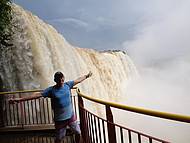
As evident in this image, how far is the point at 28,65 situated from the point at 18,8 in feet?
9.48

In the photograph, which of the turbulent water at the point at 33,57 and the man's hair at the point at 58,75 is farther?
the turbulent water at the point at 33,57

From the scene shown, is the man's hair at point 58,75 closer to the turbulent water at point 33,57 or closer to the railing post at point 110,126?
the railing post at point 110,126

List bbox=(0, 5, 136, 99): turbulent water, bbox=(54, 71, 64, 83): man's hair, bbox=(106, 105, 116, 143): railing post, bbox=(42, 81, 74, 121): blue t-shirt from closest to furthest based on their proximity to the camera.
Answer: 1. bbox=(106, 105, 116, 143): railing post
2. bbox=(54, 71, 64, 83): man's hair
3. bbox=(42, 81, 74, 121): blue t-shirt
4. bbox=(0, 5, 136, 99): turbulent water

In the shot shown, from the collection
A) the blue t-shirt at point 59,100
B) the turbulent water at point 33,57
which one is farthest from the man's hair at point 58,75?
the turbulent water at point 33,57

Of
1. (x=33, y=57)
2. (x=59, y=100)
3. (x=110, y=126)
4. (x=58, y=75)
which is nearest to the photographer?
(x=110, y=126)

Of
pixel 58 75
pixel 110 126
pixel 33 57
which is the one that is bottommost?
pixel 110 126

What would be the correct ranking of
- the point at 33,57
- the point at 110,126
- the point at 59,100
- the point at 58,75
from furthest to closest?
the point at 33,57 < the point at 59,100 < the point at 58,75 < the point at 110,126

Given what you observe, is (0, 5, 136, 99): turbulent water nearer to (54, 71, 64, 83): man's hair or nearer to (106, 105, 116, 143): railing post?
(54, 71, 64, 83): man's hair

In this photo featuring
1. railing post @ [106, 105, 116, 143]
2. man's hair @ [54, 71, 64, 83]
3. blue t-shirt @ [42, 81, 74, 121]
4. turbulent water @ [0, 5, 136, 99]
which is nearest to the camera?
railing post @ [106, 105, 116, 143]

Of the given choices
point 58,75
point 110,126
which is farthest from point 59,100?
point 110,126

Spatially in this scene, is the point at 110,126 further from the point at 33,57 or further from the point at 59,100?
the point at 33,57

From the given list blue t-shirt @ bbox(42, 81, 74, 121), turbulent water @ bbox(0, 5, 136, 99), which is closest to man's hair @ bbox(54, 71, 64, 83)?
blue t-shirt @ bbox(42, 81, 74, 121)

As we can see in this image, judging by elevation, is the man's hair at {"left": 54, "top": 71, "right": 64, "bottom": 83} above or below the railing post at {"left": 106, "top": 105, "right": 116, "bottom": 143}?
above

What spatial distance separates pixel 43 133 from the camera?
10.2 metres
